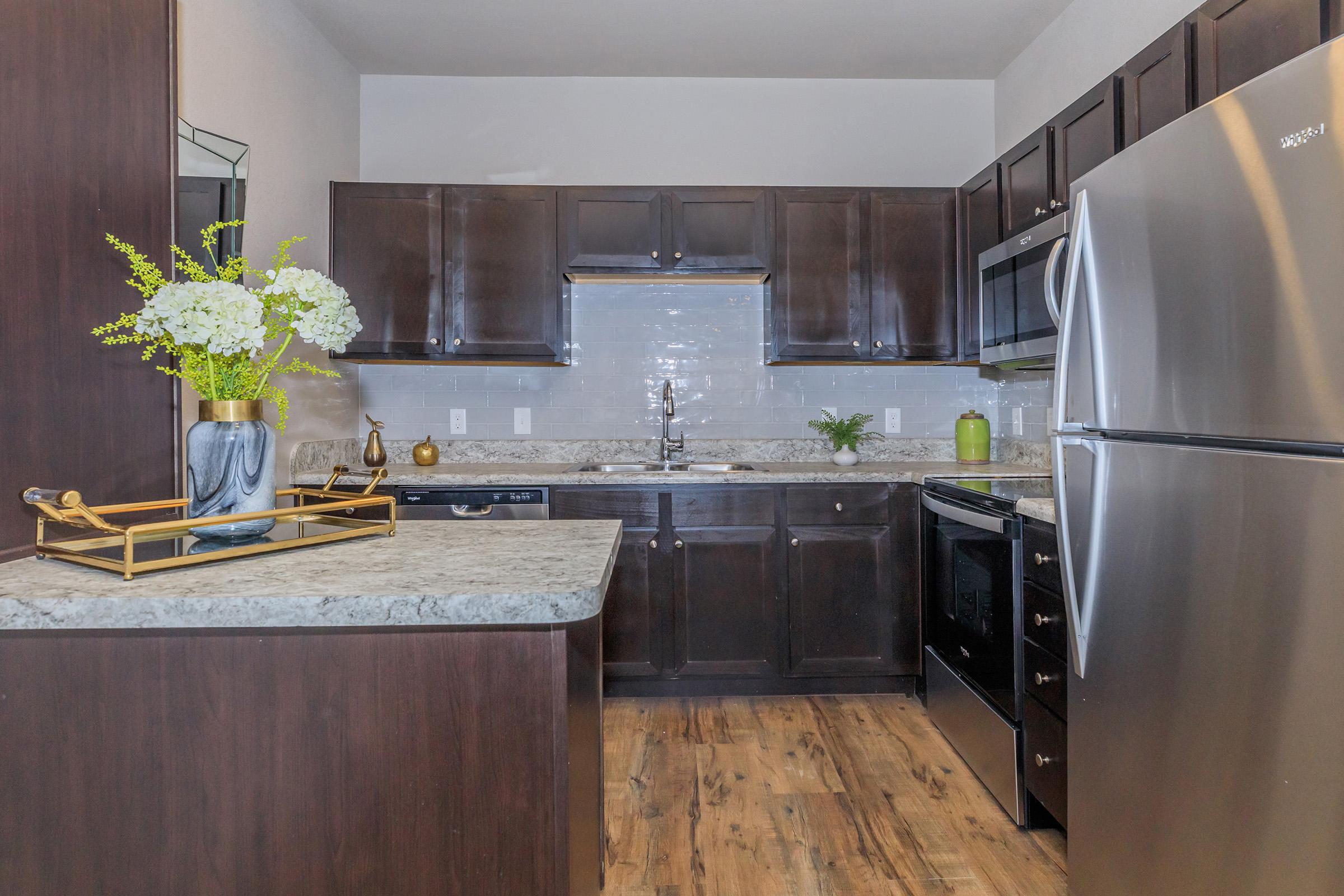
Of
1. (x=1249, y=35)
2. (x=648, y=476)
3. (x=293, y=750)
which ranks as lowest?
(x=293, y=750)

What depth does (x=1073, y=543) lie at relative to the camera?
1580 mm

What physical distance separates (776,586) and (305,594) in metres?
2.24

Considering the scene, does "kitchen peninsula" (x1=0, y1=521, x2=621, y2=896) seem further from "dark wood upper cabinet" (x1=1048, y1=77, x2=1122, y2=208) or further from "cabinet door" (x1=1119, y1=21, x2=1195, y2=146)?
"dark wood upper cabinet" (x1=1048, y1=77, x2=1122, y2=208)

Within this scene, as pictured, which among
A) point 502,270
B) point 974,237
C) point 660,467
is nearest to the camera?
point 974,237

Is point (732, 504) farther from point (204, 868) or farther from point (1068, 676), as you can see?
point (204, 868)

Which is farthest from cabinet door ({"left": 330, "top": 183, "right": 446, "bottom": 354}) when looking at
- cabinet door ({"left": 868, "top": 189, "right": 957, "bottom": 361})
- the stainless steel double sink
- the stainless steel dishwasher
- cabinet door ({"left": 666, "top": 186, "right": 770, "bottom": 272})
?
cabinet door ({"left": 868, "top": 189, "right": 957, "bottom": 361})

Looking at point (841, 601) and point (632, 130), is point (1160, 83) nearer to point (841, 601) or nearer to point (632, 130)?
point (841, 601)

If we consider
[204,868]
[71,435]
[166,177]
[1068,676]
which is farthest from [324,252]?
[1068,676]

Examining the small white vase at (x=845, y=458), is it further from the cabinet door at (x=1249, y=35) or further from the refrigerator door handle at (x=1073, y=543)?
the cabinet door at (x=1249, y=35)

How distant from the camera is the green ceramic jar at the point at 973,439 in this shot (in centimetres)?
324

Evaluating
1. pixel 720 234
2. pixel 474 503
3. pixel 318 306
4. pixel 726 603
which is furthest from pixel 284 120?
pixel 726 603

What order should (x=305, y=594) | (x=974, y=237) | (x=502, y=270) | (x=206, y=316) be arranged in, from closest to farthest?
(x=305, y=594) → (x=206, y=316) → (x=974, y=237) → (x=502, y=270)

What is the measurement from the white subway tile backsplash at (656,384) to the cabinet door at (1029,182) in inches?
36.3

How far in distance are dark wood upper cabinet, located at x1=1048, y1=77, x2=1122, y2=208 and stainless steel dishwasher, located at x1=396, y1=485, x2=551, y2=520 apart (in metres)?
1.98
